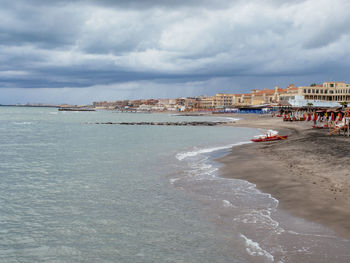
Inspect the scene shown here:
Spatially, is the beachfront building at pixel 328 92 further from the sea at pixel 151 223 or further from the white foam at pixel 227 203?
the white foam at pixel 227 203

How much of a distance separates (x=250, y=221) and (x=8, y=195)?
1001 centimetres

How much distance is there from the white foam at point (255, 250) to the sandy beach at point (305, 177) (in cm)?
234

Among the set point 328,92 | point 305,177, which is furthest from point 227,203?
point 328,92

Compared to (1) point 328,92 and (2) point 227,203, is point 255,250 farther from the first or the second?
(1) point 328,92

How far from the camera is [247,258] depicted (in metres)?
7.55

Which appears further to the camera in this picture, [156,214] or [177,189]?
[177,189]

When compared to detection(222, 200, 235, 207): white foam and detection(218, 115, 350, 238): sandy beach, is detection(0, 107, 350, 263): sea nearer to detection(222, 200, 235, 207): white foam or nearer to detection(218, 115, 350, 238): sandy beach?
detection(222, 200, 235, 207): white foam

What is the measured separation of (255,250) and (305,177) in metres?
8.27

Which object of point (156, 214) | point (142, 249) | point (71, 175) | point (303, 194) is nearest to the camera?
point (142, 249)

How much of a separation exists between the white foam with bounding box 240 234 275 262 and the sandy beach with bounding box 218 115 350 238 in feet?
7.69

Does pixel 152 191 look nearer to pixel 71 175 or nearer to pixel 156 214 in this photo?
pixel 156 214

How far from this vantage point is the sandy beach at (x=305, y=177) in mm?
10375

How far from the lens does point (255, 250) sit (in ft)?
26.1

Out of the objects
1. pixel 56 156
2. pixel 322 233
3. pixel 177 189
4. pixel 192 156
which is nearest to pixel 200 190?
pixel 177 189
